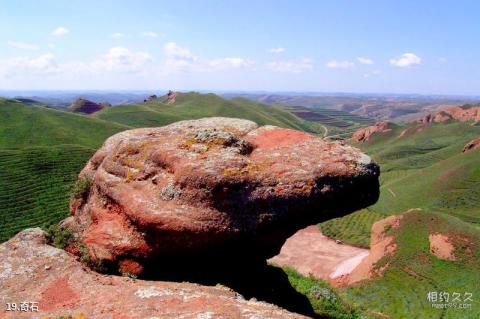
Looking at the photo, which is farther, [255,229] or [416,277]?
[416,277]

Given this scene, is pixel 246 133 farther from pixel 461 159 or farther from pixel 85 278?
pixel 461 159

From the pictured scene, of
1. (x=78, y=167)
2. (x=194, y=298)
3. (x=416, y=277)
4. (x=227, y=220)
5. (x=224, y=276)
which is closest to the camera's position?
(x=194, y=298)

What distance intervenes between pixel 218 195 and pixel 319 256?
1839 inches

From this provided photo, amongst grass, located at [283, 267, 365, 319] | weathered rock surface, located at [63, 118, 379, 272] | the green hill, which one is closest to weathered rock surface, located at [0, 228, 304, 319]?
weathered rock surface, located at [63, 118, 379, 272]

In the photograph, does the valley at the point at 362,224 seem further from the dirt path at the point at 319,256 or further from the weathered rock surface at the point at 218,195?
the weathered rock surface at the point at 218,195

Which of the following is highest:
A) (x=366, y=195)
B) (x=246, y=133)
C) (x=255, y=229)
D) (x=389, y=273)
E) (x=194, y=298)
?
(x=246, y=133)

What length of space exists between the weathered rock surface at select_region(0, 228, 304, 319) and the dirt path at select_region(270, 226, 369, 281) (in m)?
38.3

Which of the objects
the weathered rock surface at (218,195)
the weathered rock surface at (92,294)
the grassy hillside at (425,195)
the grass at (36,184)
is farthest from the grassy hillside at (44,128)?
the weathered rock surface at (92,294)

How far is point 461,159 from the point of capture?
93.6m

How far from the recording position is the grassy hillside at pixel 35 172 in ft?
152

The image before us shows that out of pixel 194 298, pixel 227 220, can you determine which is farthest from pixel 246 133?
pixel 194 298

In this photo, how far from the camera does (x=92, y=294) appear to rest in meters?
12.1

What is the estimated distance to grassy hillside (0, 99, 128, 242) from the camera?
152 feet

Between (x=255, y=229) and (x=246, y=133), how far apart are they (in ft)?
16.0
